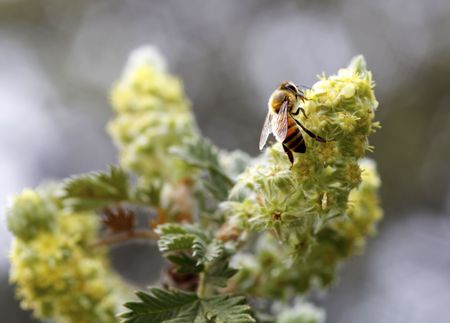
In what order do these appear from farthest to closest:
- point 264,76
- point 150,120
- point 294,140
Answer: point 264,76
point 150,120
point 294,140

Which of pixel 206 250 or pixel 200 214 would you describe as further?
pixel 200 214

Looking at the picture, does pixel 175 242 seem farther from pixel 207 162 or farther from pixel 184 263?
pixel 207 162

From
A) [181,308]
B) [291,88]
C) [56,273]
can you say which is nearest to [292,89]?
[291,88]

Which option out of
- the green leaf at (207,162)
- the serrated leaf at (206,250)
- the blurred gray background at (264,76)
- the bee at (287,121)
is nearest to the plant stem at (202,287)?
the serrated leaf at (206,250)

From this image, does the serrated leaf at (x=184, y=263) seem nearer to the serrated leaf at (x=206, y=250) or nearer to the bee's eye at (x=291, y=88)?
the serrated leaf at (x=206, y=250)

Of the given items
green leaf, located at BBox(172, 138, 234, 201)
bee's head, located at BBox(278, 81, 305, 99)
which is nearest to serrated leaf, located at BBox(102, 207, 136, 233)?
green leaf, located at BBox(172, 138, 234, 201)
